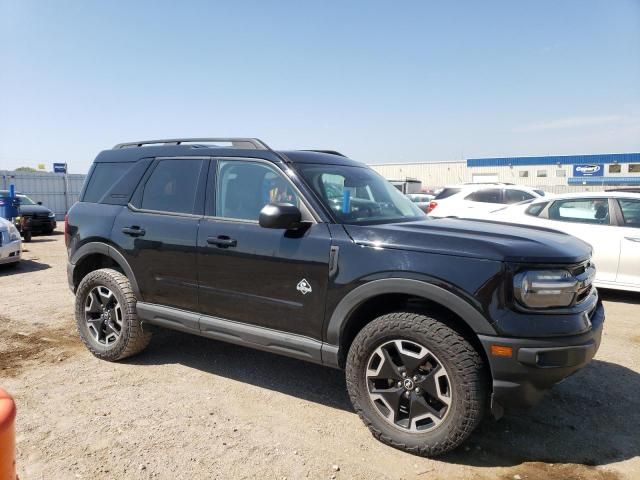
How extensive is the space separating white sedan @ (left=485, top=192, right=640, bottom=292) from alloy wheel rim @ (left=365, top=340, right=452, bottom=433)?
5.13 meters

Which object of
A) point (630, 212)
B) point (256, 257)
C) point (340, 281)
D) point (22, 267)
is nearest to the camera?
point (340, 281)

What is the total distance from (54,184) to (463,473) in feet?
85.1

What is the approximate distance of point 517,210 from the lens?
26.1 feet

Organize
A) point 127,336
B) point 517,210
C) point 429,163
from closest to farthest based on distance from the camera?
point 127,336 < point 517,210 < point 429,163

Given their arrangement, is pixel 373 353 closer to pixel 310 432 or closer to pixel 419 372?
pixel 419 372

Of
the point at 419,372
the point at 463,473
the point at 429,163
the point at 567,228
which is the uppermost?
the point at 429,163

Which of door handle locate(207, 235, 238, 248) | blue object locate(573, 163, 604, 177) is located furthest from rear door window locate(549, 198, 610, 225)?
blue object locate(573, 163, 604, 177)

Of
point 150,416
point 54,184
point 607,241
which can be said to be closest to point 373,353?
point 150,416

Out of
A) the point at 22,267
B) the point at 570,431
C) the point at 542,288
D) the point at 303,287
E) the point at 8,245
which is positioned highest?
the point at 542,288

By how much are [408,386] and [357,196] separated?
60.3 inches

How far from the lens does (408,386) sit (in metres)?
3.00

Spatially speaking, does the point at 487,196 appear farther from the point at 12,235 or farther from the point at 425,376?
the point at 12,235

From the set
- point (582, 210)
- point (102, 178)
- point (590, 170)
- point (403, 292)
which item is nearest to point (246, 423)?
point (403, 292)

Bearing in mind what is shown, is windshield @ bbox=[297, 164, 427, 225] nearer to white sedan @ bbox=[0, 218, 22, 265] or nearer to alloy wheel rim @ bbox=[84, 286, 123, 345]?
alloy wheel rim @ bbox=[84, 286, 123, 345]
